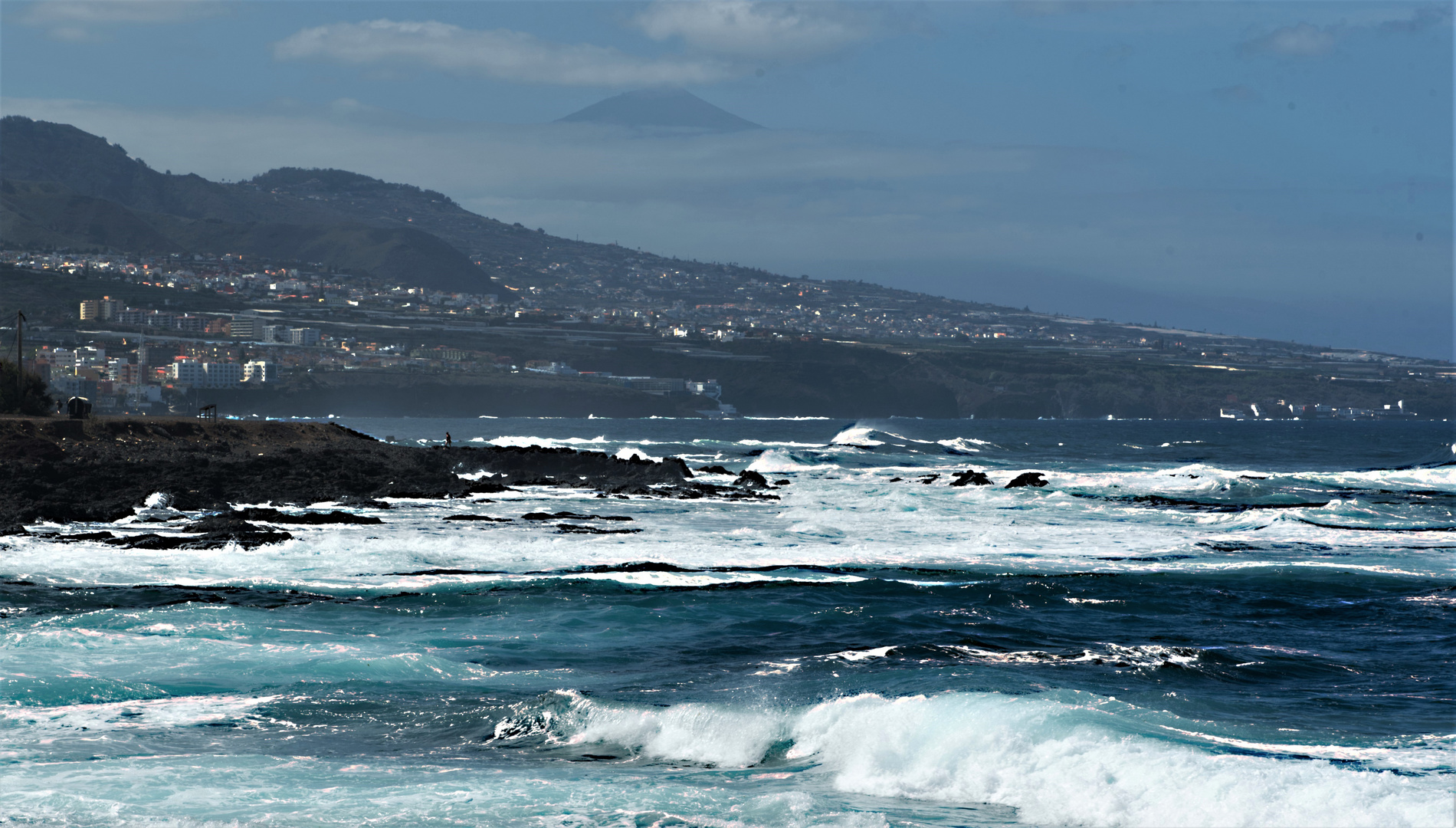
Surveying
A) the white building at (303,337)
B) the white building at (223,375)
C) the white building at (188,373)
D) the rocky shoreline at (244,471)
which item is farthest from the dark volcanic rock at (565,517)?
the white building at (303,337)

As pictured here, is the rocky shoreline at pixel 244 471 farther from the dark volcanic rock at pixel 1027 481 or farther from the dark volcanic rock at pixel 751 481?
the dark volcanic rock at pixel 1027 481

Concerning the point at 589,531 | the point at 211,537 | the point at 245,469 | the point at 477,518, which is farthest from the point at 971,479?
the point at 211,537

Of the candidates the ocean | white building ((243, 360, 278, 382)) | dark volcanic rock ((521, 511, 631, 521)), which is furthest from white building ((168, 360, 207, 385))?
the ocean

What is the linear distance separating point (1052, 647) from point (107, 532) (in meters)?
17.0

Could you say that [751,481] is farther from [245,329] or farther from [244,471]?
[245,329]

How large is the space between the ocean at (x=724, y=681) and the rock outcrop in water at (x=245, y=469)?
2446mm

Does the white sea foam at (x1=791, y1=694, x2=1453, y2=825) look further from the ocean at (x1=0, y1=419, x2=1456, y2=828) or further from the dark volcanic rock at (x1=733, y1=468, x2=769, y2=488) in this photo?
the dark volcanic rock at (x1=733, y1=468, x2=769, y2=488)

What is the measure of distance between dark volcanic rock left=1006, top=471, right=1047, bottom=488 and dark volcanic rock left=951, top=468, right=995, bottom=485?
1118 millimetres

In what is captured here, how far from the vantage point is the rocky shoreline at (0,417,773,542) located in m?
24.8

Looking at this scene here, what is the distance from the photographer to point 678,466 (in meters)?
38.7

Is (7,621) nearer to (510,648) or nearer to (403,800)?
(510,648)

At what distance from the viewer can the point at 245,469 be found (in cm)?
2994

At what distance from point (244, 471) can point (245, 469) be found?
18 centimetres

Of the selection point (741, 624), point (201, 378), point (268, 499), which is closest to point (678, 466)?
→ point (268, 499)
